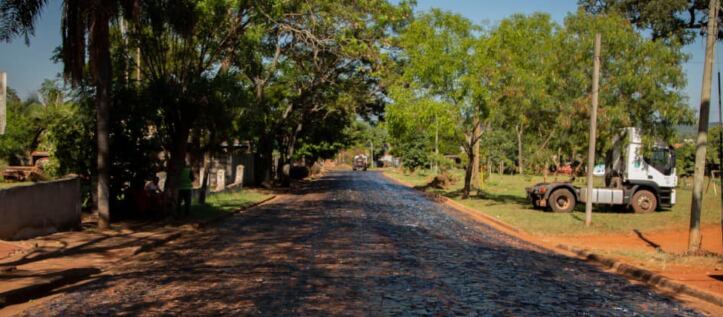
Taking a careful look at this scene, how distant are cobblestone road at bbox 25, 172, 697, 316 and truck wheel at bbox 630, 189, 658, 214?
10655 mm

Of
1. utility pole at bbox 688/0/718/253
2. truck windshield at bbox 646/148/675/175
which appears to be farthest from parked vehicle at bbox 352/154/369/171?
utility pole at bbox 688/0/718/253

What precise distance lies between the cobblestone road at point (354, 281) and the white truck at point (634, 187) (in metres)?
9.35

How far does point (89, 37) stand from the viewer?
1577cm

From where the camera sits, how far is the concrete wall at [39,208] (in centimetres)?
1320

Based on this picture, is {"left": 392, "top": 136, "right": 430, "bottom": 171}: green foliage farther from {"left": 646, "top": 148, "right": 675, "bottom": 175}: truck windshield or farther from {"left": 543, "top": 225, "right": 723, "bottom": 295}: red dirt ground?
{"left": 543, "top": 225, "right": 723, "bottom": 295}: red dirt ground

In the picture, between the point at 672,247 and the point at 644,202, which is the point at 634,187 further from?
the point at 672,247

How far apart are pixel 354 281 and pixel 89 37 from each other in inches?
371

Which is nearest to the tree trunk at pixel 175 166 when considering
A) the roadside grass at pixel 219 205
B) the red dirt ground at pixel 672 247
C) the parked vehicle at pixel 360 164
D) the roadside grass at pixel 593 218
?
the roadside grass at pixel 219 205

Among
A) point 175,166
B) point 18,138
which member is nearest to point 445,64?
point 175,166

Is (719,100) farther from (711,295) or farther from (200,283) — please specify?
(200,283)

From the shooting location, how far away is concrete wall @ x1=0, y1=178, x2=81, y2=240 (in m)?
13.2

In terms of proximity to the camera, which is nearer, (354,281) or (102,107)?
(354,281)

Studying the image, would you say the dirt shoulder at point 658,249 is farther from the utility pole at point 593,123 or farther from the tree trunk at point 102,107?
the tree trunk at point 102,107

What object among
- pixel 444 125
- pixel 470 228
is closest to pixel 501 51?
pixel 444 125
